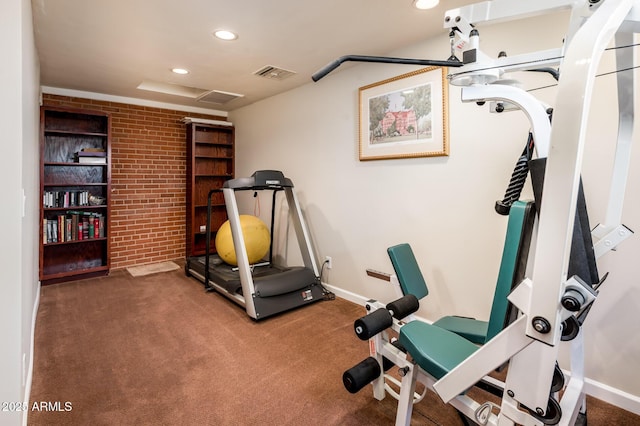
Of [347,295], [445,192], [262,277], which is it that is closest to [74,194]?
[262,277]

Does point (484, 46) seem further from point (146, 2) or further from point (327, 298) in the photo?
point (327, 298)

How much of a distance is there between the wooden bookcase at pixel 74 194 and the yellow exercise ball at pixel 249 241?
1.56 meters

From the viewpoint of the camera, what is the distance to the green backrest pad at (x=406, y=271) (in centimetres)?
190

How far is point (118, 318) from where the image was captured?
2846 millimetres

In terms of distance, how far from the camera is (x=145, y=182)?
14.8 ft

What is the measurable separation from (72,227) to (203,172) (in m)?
1.74

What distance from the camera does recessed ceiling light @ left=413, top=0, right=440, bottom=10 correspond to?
197cm

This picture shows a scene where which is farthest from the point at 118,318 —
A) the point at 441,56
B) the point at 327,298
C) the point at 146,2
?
the point at 441,56

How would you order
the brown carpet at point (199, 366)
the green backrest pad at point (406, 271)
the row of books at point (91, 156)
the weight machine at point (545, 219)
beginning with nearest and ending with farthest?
the weight machine at point (545, 219) → the brown carpet at point (199, 366) → the green backrest pad at point (406, 271) → the row of books at point (91, 156)

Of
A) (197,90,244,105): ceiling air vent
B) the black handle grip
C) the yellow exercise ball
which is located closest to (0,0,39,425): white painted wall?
the black handle grip

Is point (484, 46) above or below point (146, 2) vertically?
below


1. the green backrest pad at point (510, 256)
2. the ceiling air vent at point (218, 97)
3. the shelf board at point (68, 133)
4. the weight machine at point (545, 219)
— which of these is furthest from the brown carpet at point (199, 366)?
the ceiling air vent at point (218, 97)

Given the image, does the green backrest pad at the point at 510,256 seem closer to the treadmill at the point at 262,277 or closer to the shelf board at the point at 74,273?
the treadmill at the point at 262,277

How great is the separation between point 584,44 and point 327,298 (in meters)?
2.82
